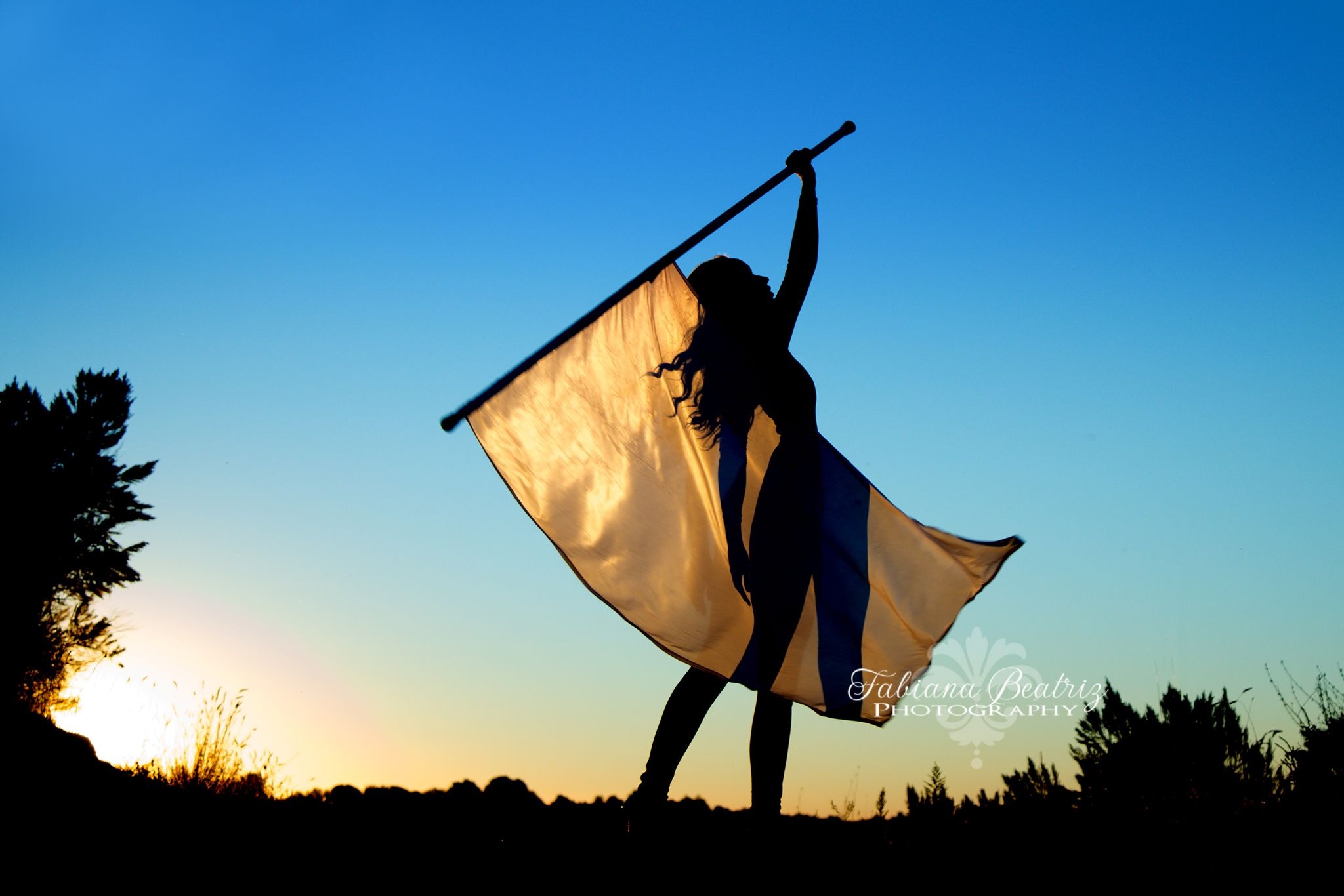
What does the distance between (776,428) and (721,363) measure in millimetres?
363

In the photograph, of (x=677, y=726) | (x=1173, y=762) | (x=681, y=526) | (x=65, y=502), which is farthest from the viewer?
(x=65, y=502)

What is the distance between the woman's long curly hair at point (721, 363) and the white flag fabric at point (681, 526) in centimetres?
5

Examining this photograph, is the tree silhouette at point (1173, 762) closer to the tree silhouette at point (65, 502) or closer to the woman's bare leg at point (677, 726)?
the woman's bare leg at point (677, 726)

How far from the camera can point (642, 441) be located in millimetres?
3465

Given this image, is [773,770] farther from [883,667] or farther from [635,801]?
[883,667]

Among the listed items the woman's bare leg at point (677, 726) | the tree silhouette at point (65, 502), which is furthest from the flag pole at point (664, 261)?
the tree silhouette at point (65, 502)

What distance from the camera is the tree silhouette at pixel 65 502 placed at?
69.8 feet

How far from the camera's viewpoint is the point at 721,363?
3.64m

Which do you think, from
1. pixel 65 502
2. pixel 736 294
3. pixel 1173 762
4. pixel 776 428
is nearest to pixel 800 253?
pixel 736 294

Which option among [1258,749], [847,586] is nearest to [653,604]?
[847,586]

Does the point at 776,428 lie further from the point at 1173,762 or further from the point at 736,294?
the point at 1173,762

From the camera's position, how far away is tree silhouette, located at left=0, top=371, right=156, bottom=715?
837 inches

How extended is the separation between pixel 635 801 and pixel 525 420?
4.64ft

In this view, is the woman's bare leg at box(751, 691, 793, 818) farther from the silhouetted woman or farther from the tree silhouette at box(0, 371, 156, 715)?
the tree silhouette at box(0, 371, 156, 715)
